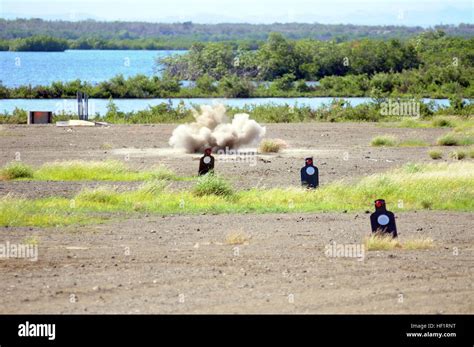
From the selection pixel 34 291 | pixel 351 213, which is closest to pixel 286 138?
pixel 351 213

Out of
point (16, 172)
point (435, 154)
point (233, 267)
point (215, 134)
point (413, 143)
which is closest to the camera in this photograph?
point (233, 267)

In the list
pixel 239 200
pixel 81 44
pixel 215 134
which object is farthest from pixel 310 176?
pixel 81 44

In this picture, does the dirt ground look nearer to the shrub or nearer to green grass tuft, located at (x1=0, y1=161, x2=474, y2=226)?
green grass tuft, located at (x1=0, y1=161, x2=474, y2=226)

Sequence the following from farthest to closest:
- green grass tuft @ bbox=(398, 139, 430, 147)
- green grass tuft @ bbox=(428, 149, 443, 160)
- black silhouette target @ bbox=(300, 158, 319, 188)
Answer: green grass tuft @ bbox=(398, 139, 430, 147)
green grass tuft @ bbox=(428, 149, 443, 160)
black silhouette target @ bbox=(300, 158, 319, 188)

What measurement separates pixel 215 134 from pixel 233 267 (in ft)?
63.0

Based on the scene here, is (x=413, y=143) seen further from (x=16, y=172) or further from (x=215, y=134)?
(x=16, y=172)

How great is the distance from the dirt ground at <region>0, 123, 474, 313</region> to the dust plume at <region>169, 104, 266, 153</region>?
917 cm

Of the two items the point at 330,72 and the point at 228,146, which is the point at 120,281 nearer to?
the point at 228,146

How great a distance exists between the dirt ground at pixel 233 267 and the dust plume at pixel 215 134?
30.1 ft

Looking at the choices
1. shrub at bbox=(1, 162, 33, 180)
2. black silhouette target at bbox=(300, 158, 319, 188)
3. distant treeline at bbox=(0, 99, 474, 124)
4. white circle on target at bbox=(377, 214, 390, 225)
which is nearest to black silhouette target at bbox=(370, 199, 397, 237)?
white circle on target at bbox=(377, 214, 390, 225)

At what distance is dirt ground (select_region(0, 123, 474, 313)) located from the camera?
1279cm

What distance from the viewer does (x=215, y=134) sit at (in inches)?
1342

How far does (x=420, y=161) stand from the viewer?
31.9m

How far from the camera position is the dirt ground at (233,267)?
12.8 metres
